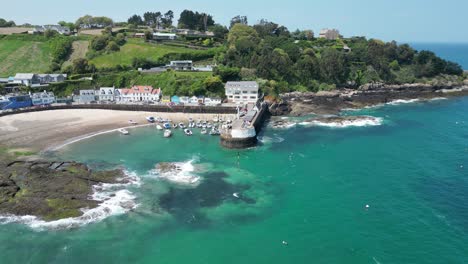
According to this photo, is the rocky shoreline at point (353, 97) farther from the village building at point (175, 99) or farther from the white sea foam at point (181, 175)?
the white sea foam at point (181, 175)

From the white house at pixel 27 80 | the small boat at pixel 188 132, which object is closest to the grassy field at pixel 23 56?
the white house at pixel 27 80

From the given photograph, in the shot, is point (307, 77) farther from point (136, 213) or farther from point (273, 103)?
point (136, 213)

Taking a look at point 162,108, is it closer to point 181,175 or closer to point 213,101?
point 213,101

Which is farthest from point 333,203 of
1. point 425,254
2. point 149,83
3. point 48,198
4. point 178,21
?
point 178,21

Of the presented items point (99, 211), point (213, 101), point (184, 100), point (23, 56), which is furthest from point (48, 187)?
point (23, 56)

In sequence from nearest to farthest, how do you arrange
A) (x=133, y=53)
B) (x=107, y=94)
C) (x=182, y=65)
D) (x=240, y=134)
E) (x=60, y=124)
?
(x=240, y=134), (x=60, y=124), (x=107, y=94), (x=182, y=65), (x=133, y=53)

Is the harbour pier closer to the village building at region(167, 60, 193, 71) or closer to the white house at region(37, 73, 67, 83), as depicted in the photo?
the village building at region(167, 60, 193, 71)

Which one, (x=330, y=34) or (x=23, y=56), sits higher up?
(x=330, y=34)

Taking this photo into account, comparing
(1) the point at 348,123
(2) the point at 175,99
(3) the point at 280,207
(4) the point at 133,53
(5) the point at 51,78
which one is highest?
(4) the point at 133,53
